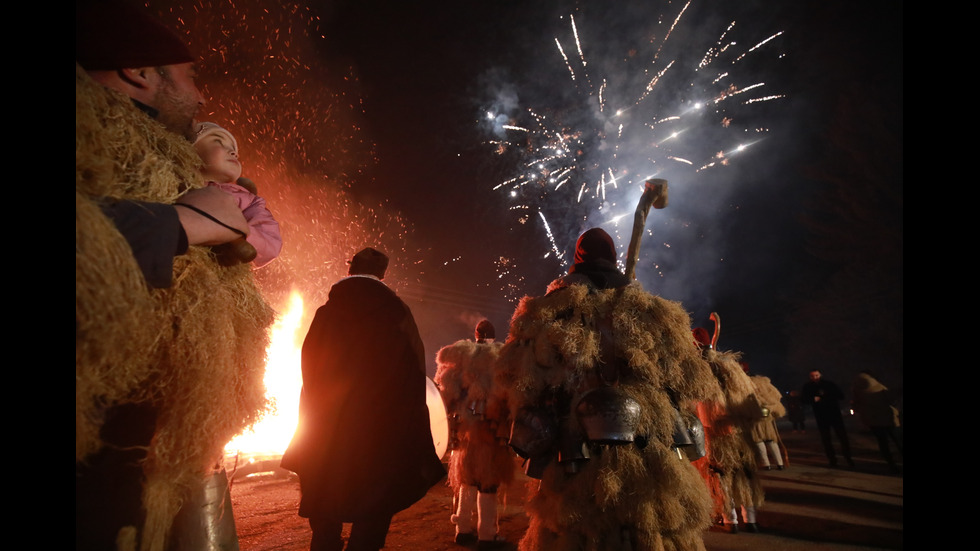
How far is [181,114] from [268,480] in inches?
325

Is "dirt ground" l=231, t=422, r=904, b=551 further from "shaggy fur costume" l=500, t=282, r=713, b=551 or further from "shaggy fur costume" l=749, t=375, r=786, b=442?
"shaggy fur costume" l=500, t=282, r=713, b=551

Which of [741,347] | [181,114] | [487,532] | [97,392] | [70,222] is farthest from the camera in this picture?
[741,347]

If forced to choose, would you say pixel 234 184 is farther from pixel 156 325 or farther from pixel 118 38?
pixel 156 325

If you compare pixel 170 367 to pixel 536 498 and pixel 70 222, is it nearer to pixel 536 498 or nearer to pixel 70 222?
pixel 70 222

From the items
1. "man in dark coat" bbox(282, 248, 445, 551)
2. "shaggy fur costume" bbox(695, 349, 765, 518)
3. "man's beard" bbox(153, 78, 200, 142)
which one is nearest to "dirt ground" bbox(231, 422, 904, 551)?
"shaggy fur costume" bbox(695, 349, 765, 518)

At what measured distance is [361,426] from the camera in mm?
2393

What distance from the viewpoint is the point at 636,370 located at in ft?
Result: 9.10

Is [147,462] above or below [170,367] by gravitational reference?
below

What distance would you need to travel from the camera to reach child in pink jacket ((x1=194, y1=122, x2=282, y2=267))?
154 centimetres

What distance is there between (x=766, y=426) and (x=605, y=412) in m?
5.53

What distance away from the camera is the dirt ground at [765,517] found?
4.68m

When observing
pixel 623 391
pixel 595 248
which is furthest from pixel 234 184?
pixel 595 248

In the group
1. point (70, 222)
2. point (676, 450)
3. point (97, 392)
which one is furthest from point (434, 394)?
point (70, 222)

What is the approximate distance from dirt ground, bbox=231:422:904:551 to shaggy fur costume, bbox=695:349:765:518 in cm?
44
